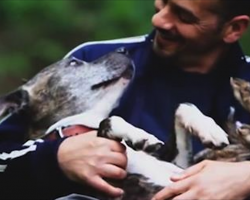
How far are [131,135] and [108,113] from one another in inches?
3.5

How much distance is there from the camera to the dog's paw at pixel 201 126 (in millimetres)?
2242

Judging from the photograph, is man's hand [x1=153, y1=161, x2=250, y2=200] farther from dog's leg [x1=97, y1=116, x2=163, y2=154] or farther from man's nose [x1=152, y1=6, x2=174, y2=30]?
man's nose [x1=152, y1=6, x2=174, y2=30]

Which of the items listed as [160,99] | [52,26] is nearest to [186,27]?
[160,99]

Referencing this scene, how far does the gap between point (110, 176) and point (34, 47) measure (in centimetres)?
182

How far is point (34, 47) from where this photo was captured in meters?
4.02

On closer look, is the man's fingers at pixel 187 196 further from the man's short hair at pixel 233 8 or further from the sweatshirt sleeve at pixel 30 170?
the man's short hair at pixel 233 8

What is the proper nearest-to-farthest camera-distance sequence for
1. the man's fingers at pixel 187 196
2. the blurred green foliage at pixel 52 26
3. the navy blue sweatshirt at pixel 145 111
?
the man's fingers at pixel 187 196 → the navy blue sweatshirt at pixel 145 111 → the blurred green foliage at pixel 52 26

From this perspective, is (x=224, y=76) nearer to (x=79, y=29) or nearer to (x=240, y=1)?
(x=240, y=1)

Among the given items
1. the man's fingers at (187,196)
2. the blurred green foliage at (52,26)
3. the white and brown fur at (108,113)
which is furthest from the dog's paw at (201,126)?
the blurred green foliage at (52,26)

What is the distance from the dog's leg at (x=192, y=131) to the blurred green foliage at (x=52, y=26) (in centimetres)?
160

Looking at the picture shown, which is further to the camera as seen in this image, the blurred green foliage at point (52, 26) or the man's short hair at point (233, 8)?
the blurred green foliage at point (52, 26)

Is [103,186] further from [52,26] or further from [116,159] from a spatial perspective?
[52,26]

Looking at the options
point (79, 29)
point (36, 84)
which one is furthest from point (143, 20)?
point (36, 84)

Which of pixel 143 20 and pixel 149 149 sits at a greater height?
pixel 143 20
